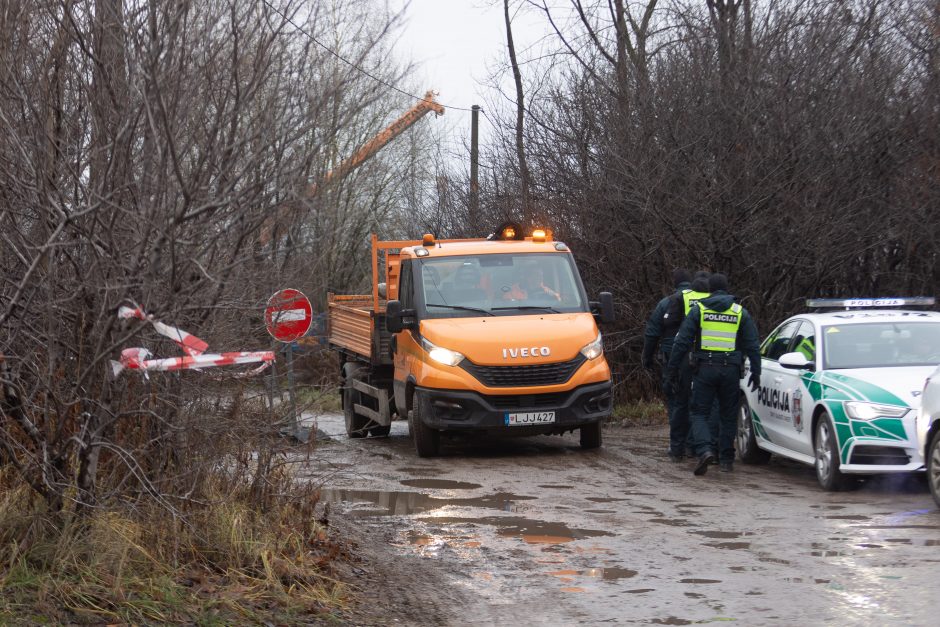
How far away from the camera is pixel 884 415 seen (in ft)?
33.8

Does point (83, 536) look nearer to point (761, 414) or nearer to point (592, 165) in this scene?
point (761, 414)

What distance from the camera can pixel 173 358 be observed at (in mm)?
6664

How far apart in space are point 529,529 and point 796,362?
3401mm

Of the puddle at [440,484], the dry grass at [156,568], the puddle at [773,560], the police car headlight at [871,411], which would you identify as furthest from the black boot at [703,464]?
the dry grass at [156,568]

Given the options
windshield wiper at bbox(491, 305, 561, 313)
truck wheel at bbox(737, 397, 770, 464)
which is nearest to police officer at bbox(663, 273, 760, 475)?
truck wheel at bbox(737, 397, 770, 464)

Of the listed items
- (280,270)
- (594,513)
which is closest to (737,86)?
(594,513)

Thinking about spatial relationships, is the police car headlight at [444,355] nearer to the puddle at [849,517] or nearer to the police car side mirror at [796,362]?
the police car side mirror at [796,362]

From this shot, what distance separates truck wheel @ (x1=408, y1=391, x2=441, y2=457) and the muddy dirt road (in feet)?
0.96

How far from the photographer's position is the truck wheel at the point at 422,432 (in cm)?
1350

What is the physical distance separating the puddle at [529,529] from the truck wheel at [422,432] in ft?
11.9

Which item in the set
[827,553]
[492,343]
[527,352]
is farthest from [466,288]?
[827,553]

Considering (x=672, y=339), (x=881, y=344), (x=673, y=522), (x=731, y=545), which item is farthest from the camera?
(x=672, y=339)

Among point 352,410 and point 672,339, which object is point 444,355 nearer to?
point 672,339

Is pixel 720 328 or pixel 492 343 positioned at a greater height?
pixel 720 328
